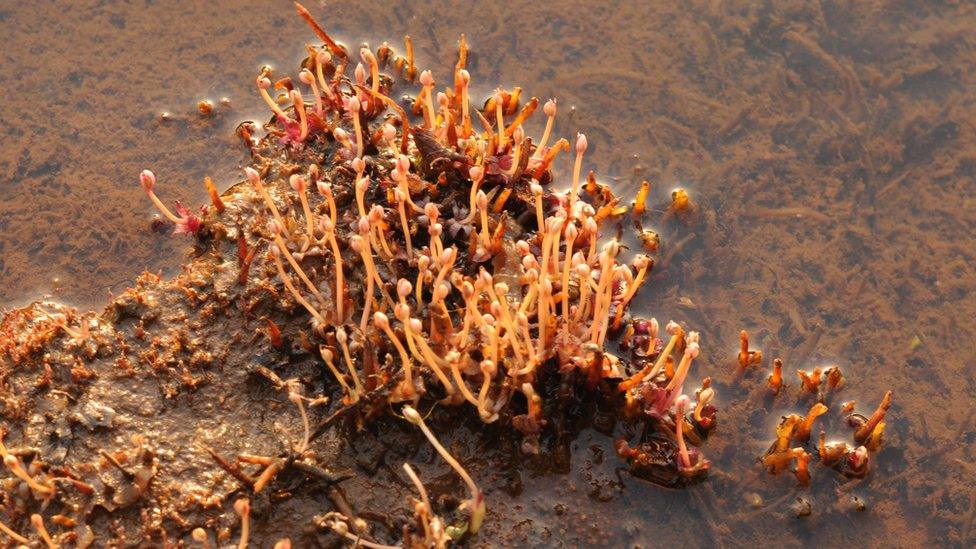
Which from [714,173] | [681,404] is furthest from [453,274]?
[714,173]

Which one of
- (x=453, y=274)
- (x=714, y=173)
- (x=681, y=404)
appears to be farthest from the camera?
(x=714, y=173)

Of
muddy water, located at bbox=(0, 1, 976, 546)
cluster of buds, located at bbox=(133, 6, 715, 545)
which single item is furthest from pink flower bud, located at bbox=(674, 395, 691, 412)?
muddy water, located at bbox=(0, 1, 976, 546)

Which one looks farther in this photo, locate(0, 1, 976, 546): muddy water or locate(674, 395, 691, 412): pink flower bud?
locate(0, 1, 976, 546): muddy water

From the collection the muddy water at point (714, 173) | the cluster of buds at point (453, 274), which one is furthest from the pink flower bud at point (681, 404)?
the muddy water at point (714, 173)

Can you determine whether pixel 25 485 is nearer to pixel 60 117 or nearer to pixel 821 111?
pixel 60 117

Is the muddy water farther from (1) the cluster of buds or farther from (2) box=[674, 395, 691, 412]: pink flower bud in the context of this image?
(2) box=[674, 395, 691, 412]: pink flower bud

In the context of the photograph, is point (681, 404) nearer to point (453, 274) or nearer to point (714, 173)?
point (453, 274)

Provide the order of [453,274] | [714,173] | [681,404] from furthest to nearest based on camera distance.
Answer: [714,173]
[453,274]
[681,404]

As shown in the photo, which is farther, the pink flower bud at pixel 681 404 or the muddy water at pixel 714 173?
the muddy water at pixel 714 173

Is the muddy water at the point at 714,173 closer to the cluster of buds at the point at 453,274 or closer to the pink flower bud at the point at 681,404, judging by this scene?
the cluster of buds at the point at 453,274
